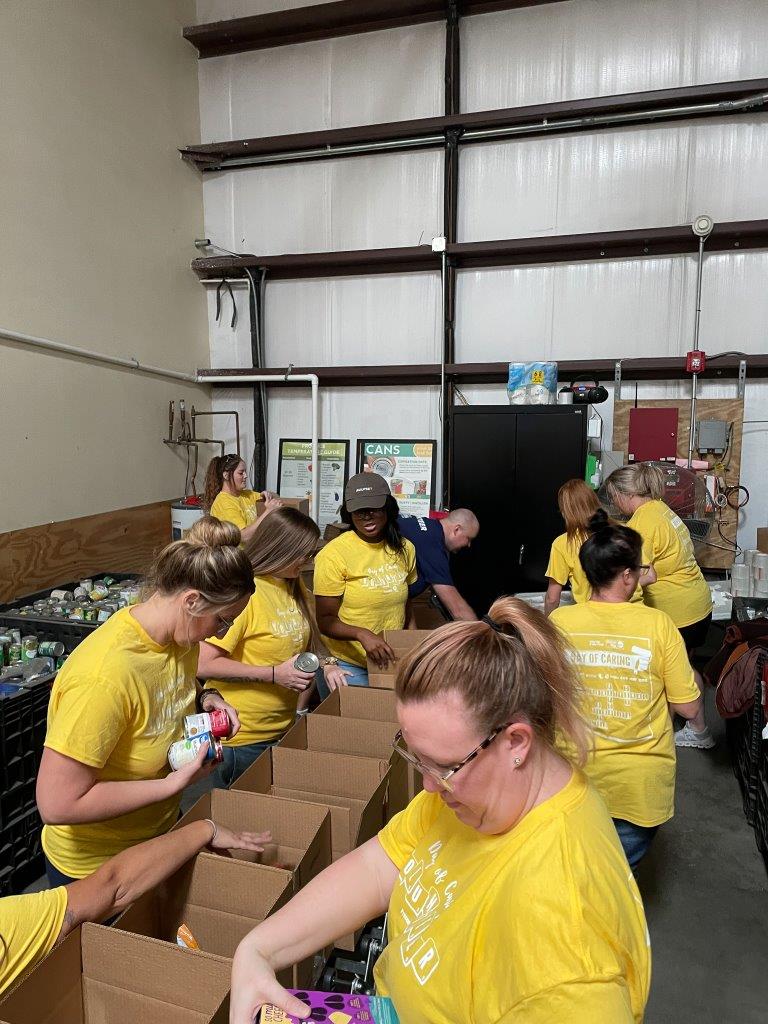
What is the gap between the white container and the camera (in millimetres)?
4309

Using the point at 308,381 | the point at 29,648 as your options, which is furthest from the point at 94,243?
the point at 29,648

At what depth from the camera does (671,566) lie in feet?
9.63

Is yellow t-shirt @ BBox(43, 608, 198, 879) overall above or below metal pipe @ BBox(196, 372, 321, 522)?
below

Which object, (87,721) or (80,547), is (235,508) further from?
(87,721)

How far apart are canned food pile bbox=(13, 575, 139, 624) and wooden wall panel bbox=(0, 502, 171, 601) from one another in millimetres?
272

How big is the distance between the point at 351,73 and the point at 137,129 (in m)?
1.54

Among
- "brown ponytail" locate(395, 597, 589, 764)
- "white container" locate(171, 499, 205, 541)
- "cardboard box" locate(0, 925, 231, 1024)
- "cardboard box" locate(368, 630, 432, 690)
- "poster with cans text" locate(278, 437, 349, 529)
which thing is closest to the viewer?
"brown ponytail" locate(395, 597, 589, 764)

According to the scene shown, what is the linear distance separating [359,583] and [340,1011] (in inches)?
61.4

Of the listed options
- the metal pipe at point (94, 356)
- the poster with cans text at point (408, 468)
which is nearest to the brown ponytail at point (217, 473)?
the metal pipe at point (94, 356)

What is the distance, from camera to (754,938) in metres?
2.03

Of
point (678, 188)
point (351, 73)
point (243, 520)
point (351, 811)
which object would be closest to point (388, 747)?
point (351, 811)

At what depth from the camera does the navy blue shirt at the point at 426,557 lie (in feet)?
8.89

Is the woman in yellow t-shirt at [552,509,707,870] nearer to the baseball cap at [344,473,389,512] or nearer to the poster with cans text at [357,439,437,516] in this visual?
the baseball cap at [344,473,389,512]

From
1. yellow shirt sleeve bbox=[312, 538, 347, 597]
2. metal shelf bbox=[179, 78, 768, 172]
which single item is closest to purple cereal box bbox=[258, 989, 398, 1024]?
yellow shirt sleeve bbox=[312, 538, 347, 597]
